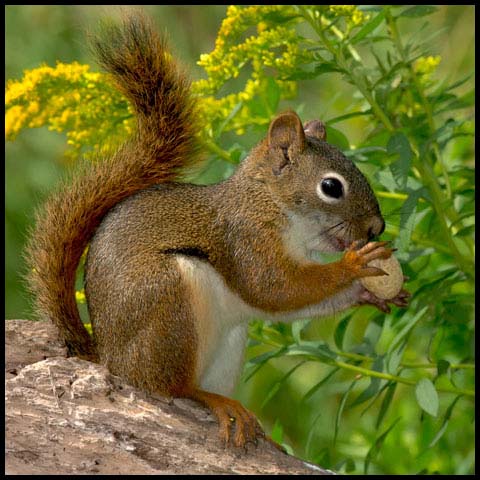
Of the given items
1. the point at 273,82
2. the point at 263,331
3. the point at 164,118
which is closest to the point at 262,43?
the point at 273,82

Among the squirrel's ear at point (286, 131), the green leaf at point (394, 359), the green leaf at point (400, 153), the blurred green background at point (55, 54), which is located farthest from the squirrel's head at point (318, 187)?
the blurred green background at point (55, 54)

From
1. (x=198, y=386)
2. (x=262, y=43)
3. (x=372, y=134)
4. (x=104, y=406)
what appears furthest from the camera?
(x=372, y=134)

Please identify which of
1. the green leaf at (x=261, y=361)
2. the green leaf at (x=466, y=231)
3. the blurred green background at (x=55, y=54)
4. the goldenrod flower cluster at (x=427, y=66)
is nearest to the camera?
the green leaf at (x=261, y=361)

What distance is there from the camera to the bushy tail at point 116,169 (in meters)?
2.71

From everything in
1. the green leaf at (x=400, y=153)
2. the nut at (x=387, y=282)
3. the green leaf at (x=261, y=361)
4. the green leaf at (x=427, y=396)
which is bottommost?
the green leaf at (x=427, y=396)

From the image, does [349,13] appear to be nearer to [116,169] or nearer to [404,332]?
[116,169]

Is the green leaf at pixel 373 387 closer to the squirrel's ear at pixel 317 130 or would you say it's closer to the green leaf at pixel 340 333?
the green leaf at pixel 340 333

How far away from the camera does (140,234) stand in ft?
8.55

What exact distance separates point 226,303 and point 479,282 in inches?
30.2

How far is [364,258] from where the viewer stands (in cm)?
266

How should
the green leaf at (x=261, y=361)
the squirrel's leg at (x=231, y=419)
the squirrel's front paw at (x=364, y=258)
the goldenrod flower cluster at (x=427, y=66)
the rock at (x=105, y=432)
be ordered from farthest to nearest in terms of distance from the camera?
the goldenrod flower cluster at (x=427, y=66)
the green leaf at (x=261, y=361)
the squirrel's front paw at (x=364, y=258)
the squirrel's leg at (x=231, y=419)
the rock at (x=105, y=432)

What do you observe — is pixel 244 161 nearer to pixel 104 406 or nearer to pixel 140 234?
pixel 140 234

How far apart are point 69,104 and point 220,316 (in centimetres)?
79

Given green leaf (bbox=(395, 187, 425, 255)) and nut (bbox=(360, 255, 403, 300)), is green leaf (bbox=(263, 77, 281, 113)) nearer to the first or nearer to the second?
green leaf (bbox=(395, 187, 425, 255))
